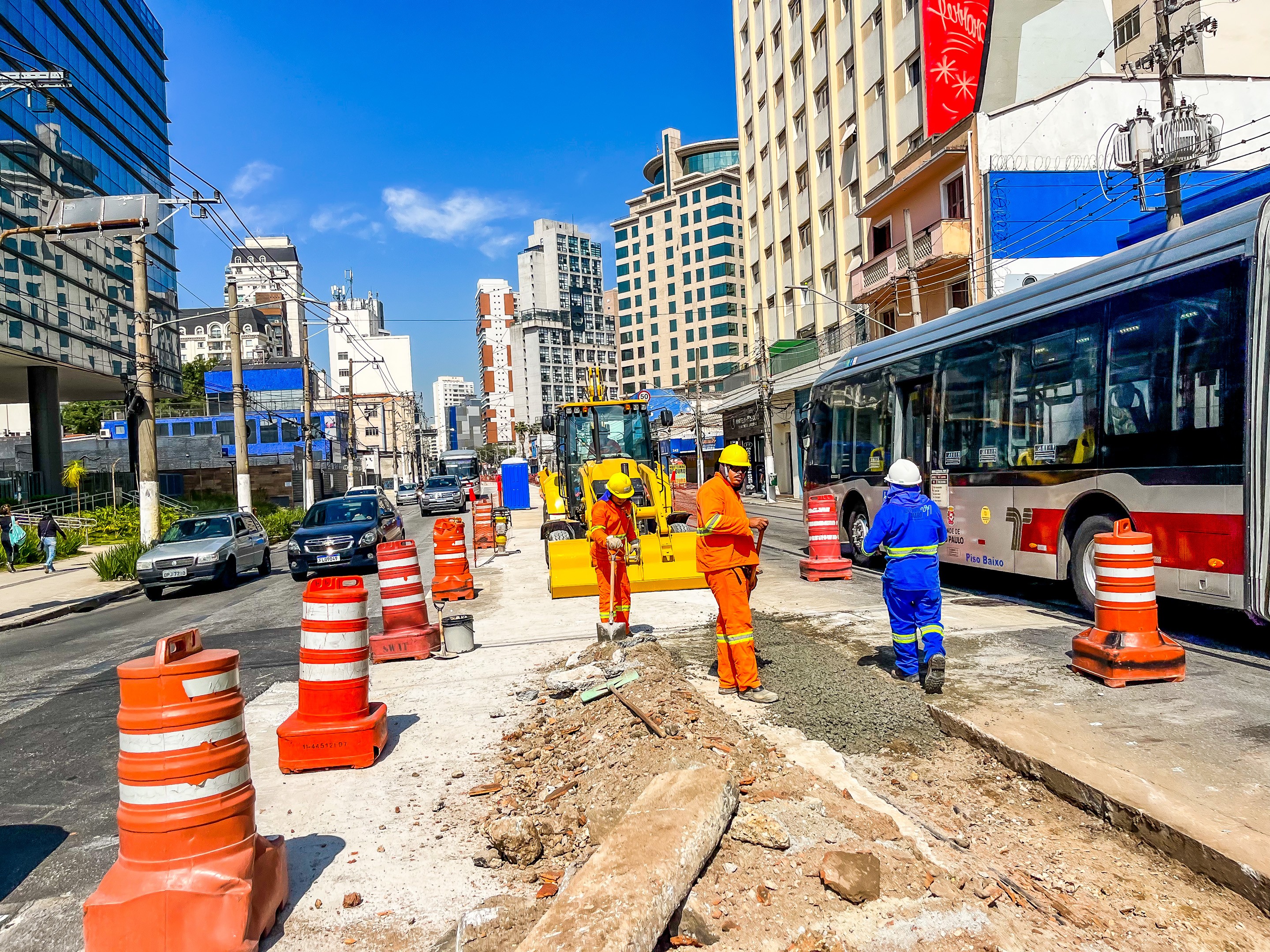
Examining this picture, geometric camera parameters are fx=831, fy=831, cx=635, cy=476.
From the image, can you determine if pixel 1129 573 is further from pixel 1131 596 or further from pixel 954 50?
pixel 954 50

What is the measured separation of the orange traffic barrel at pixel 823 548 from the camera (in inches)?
526

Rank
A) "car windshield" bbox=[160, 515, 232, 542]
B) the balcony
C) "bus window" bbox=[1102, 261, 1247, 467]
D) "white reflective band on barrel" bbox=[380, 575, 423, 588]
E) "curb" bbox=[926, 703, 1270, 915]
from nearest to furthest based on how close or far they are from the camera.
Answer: "curb" bbox=[926, 703, 1270, 915], "bus window" bbox=[1102, 261, 1247, 467], "white reflective band on barrel" bbox=[380, 575, 423, 588], "car windshield" bbox=[160, 515, 232, 542], the balcony

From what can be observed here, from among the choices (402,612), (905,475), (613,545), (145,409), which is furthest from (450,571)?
(145,409)

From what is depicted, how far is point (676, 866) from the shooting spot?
3.42m

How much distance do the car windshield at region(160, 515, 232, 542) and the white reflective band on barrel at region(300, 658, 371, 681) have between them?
13.7 metres

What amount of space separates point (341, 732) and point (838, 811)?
10.9 ft

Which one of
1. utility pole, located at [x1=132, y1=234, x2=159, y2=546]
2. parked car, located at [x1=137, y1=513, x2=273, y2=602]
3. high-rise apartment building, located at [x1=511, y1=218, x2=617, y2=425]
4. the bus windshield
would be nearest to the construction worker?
the bus windshield

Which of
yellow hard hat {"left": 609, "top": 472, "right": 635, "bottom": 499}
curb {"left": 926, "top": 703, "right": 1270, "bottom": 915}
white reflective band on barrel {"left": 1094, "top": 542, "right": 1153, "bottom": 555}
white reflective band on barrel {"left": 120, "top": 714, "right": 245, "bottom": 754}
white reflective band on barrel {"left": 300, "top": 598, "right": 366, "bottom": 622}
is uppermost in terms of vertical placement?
yellow hard hat {"left": 609, "top": 472, "right": 635, "bottom": 499}

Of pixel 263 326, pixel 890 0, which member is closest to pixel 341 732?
pixel 890 0

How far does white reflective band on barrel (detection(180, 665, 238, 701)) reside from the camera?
3.46 m

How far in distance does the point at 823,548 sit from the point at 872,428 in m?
2.49

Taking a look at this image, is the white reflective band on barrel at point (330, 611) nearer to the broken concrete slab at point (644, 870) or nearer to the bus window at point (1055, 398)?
the broken concrete slab at point (644, 870)

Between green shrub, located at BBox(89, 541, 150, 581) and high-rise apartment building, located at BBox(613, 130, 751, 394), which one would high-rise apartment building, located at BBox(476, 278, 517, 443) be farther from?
green shrub, located at BBox(89, 541, 150, 581)

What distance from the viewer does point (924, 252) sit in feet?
94.5
